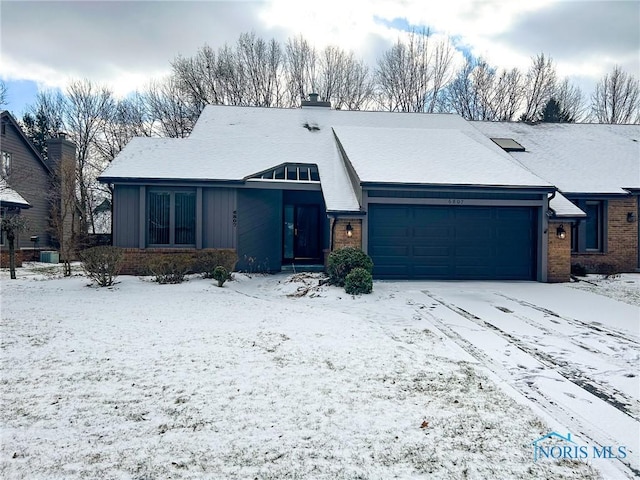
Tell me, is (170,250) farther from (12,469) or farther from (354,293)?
(12,469)

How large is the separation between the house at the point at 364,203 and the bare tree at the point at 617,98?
22205 mm

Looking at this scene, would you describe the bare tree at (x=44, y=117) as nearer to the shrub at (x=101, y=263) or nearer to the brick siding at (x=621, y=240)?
the shrub at (x=101, y=263)

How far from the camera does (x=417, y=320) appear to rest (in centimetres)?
720

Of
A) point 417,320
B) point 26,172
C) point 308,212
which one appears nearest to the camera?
point 417,320

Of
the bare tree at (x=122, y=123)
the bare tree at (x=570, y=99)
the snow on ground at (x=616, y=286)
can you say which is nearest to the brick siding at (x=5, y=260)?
the bare tree at (x=122, y=123)

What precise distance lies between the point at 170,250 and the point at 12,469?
9.89m

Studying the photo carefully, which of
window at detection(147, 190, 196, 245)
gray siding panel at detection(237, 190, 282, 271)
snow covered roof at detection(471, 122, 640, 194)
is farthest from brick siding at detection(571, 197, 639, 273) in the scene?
window at detection(147, 190, 196, 245)

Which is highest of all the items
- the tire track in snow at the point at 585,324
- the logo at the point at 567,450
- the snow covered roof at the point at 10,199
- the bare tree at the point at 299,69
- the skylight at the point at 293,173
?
the bare tree at the point at 299,69

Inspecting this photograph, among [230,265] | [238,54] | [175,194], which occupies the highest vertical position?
[238,54]

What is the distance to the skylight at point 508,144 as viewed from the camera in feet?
52.4

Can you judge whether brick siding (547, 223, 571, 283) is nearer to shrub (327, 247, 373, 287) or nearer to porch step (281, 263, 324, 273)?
shrub (327, 247, 373, 287)

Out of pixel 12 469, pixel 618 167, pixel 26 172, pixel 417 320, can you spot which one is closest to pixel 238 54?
pixel 26 172

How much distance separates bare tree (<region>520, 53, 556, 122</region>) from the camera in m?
29.5

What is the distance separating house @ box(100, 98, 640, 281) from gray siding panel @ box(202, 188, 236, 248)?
0.10 ft
